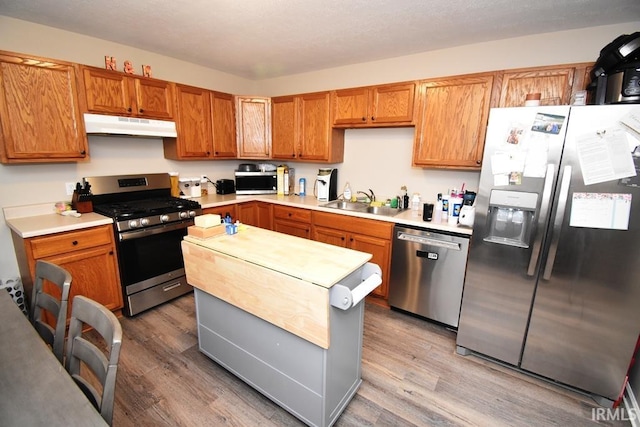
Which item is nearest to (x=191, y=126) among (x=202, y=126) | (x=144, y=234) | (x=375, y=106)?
(x=202, y=126)

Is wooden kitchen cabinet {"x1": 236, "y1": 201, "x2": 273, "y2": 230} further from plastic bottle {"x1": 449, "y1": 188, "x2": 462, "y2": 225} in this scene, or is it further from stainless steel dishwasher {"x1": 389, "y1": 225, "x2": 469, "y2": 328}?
plastic bottle {"x1": 449, "y1": 188, "x2": 462, "y2": 225}

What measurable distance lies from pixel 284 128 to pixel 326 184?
3.20 ft

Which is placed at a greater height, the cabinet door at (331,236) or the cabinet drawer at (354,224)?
the cabinet drawer at (354,224)

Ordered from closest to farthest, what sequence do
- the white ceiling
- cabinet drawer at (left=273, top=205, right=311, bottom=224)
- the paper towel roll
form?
the paper towel roll < the white ceiling < cabinet drawer at (left=273, top=205, right=311, bottom=224)

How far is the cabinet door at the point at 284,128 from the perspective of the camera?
12.2ft

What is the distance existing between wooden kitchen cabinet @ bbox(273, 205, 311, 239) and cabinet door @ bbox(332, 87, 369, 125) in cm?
116

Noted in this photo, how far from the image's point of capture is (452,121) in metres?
2.65

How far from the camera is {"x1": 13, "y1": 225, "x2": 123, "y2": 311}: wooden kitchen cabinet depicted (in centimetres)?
219

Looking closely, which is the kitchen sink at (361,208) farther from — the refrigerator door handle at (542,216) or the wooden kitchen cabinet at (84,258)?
the wooden kitchen cabinet at (84,258)

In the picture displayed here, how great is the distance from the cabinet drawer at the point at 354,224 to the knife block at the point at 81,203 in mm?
2240

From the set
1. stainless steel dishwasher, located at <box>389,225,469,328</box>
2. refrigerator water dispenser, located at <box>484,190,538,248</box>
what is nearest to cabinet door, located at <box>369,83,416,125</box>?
stainless steel dishwasher, located at <box>389,225,469,328</box>

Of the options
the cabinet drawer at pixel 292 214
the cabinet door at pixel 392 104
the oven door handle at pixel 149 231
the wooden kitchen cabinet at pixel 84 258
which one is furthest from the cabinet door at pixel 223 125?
the cabinet door at pixel 392 104

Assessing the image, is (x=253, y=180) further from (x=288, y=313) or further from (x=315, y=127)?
(x=288, y=313)

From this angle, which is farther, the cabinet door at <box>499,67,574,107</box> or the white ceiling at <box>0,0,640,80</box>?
the cabinet door at <box>499,67,574,107</box>
